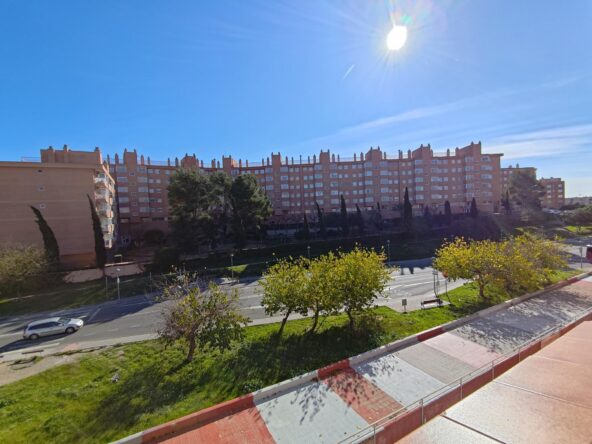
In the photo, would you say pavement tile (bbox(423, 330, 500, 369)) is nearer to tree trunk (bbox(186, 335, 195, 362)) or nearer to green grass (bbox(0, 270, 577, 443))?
green grass (bbox(0, 270, 577, 443))

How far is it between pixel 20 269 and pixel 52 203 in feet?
37.1

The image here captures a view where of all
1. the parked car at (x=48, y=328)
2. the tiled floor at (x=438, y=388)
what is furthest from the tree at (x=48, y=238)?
the tiled floor at (x=438, y=388)

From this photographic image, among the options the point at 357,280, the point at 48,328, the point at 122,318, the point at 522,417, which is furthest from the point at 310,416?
the point at 48,328

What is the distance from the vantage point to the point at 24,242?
32188mm

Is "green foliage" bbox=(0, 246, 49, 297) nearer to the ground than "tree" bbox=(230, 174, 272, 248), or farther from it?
nearer to the ground

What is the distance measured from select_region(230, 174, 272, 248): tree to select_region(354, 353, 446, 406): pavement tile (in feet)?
102

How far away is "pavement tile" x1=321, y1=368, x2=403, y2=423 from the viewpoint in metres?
8.26

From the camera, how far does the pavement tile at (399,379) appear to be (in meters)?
9.16

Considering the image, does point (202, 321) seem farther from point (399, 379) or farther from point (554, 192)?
point (554, 192)

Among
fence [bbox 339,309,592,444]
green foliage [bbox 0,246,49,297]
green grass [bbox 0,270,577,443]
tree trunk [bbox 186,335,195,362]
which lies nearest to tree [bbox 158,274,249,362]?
tree trunk [bbox 186,335,195,362]

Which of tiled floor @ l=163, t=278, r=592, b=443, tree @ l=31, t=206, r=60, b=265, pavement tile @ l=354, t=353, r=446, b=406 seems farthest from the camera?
tree @ l=31, t=206, r=60, b=265

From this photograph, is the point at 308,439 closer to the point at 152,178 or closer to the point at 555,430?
the point at 555,430

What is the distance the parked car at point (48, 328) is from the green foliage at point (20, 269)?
11.7 meters

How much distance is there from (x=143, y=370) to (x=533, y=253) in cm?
2415
